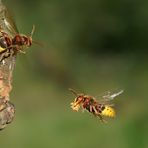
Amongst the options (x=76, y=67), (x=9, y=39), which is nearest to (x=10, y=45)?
(x=9, y=39)

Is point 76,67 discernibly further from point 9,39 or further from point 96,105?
point 9,39

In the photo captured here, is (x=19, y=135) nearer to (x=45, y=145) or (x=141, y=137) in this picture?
(x=45, y=145)

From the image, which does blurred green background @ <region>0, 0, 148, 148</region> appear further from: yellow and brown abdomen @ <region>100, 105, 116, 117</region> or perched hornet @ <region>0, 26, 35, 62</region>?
perched hornet @ <region>0, 26, 35, 62</region>

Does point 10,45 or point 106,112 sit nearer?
point 10,45

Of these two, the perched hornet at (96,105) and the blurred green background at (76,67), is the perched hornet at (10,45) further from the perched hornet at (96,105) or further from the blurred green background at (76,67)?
the blurred green background at (76,67)

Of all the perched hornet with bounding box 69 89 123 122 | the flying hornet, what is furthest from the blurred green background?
the flying hornet
